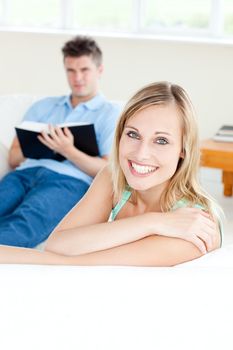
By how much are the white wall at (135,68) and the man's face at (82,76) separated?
162 centimetres

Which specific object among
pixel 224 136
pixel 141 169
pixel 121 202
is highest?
pixel 141 169

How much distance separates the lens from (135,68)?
5.34 meters

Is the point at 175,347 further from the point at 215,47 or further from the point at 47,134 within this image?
the point at 215,47

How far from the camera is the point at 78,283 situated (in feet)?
4.87

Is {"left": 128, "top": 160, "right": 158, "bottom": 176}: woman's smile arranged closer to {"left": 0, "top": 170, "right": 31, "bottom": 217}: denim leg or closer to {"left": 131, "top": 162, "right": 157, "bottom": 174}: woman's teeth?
{"left": 131, "top": 162, "right": 157, "bottom": 174}: woman's teeth

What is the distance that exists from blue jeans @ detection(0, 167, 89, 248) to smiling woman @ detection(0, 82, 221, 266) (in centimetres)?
88

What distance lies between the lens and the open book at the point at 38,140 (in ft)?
10.8

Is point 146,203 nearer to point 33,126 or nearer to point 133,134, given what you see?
point 133,134

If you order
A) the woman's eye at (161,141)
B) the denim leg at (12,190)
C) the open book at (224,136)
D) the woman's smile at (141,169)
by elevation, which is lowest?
the open book at (224,136)

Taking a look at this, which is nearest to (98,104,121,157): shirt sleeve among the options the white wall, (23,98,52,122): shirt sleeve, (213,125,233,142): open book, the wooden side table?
(23,98,52,122): shirt sleeve

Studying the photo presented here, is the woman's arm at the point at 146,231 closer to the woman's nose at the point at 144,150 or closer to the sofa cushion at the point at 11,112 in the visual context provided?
the woman's nose at the point at 144,150

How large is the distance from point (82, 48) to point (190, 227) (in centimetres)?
201

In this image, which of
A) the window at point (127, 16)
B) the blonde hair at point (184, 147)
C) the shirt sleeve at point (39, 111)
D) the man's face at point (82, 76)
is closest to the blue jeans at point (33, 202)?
the shirt sleeve at point (39, 111)

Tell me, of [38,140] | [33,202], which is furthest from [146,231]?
[38,140]
